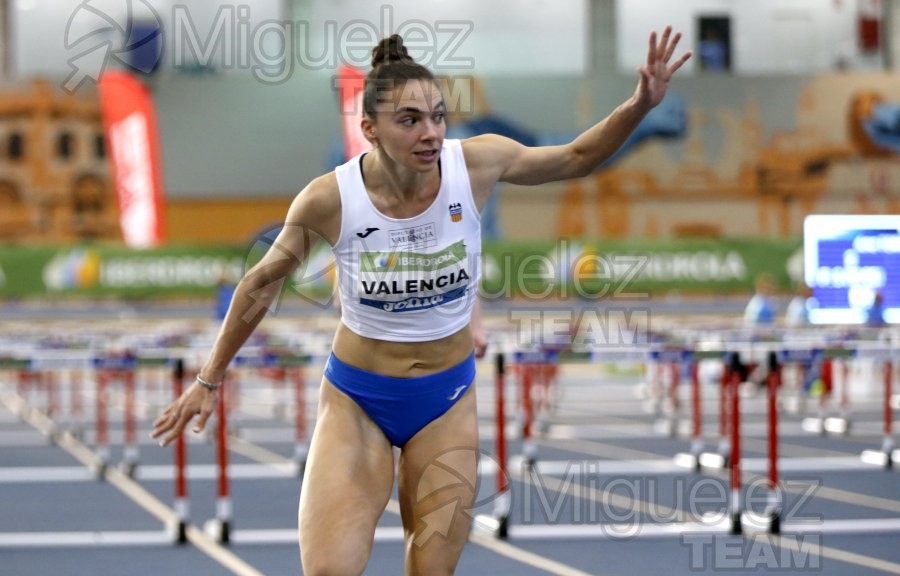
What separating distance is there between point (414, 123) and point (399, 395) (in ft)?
2.67

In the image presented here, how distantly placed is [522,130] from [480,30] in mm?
2614

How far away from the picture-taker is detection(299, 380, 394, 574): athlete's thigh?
396 centimetres

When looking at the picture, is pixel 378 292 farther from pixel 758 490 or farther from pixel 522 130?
pixel 522 130

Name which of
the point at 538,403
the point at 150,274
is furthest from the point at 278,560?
the point at 150,274

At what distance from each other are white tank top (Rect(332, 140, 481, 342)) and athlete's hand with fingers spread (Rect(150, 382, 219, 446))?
0.48 metres

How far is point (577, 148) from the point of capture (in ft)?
13.5

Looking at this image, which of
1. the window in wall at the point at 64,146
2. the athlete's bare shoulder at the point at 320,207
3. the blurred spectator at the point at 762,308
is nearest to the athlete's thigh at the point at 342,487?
the athlete's bare shoulder at the point at 320,207

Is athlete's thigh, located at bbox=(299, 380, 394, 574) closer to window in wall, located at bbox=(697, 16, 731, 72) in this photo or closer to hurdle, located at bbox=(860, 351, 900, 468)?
hurdle, located at bbox=(860, 351, 900, 468)

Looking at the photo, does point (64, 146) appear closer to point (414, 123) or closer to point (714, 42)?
point (714, 42)

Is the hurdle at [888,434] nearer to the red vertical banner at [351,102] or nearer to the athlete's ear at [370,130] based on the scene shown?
the red vertical banner at [351,102]

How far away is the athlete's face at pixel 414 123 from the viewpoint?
12.9 feet

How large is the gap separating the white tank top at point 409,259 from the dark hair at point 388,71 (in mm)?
211

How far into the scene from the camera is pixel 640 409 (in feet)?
59.9

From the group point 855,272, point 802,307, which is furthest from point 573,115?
point 855,272
